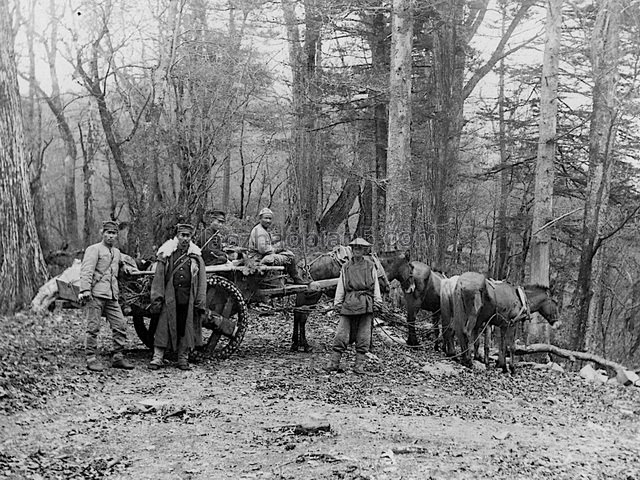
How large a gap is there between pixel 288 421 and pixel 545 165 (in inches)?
370

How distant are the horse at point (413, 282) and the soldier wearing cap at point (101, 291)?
5.25 metres

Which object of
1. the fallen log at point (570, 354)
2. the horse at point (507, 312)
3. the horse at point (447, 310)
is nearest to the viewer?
the horse at point (507, 312)

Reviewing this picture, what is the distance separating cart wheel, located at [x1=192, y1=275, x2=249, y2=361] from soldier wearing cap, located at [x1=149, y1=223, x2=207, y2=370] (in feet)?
1.46

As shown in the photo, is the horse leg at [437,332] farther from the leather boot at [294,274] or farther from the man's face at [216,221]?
the man's face at [216,221]

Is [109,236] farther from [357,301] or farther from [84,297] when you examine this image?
[357,301]

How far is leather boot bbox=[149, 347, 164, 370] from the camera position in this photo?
878 centimetres

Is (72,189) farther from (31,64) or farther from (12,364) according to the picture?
(12,364)

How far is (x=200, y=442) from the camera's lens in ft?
19.6

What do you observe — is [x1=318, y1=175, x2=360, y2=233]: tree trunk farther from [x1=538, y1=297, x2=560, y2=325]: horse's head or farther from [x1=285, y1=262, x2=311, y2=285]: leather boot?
[x1=285, y1=262, x2=311, y2=285]: leather boot

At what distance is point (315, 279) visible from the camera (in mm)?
11711

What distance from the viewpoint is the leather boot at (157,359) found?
28.8 feet

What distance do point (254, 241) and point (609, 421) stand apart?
567 centimetres

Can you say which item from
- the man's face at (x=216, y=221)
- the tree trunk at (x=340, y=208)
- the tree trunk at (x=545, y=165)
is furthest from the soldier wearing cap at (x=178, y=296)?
the tree trunk at (x=340, y=208)

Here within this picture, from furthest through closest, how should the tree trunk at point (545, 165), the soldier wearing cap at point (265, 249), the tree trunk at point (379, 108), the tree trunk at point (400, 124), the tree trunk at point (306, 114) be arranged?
the tree trunk at point (379, 108), the tree trunk at point (306, 114), the tree trunk at point (400, 124), the tree trunk at point (545, 165), the soldier wearing cap at point (265, 249)
